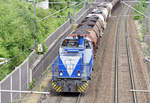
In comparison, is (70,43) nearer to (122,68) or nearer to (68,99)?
(68,99)

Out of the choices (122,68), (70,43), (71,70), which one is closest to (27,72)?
(71,70)

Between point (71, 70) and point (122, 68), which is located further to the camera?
point (122, 68)

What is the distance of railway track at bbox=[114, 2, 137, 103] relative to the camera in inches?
871

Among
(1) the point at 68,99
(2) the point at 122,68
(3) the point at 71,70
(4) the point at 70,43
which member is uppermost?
(4) the point at 70,43

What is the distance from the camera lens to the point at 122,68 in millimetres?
29109

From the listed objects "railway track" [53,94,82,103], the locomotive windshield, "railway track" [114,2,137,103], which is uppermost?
the locomotive windshield

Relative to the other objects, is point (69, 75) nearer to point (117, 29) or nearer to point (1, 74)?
point (1, 74)

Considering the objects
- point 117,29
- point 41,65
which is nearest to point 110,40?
point 117,29

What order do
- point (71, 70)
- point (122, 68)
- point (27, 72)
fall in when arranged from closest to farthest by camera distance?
1. point (71, 70)
2. point (27, 72)
3. point (122, 68)

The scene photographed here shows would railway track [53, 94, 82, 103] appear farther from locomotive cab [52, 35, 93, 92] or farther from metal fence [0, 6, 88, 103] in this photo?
metal fence [0, 6, 88, 103]

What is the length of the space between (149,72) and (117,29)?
22.4 meters

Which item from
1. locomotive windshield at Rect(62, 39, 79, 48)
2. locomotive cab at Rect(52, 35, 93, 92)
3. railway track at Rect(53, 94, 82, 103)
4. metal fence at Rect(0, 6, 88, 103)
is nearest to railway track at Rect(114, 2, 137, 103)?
railway track at Rect(53, 94, 82, 103)

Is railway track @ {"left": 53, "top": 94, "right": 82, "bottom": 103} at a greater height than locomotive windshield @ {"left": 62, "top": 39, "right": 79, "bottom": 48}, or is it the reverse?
locomotive windshield @ {"left": 62, "top": 39, "right": 79, "bottom": 48}

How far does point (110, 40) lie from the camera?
41750 millimetres
